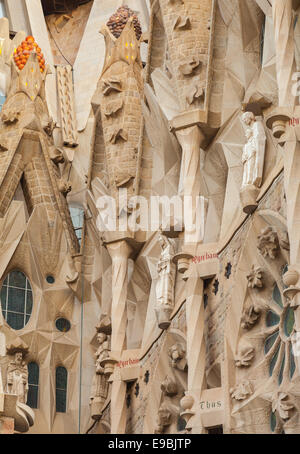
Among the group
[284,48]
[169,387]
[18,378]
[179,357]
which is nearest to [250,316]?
[179,357]

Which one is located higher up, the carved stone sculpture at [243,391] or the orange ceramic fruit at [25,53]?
the orange ceramic fruit at [25,53]

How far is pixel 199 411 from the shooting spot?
1705cm

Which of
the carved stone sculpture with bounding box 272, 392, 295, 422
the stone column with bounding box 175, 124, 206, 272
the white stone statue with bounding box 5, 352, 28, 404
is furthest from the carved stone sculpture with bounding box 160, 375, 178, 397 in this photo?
the white stone statue with bounding box 5, 352, 28, 404

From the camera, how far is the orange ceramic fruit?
25.8 meters

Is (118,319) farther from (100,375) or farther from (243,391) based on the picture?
(243,391)

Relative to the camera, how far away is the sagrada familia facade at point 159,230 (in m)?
16.2

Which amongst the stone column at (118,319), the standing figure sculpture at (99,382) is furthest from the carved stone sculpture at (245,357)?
the standing figure sculpture at (99,382)

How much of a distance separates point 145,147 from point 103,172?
2062 mm

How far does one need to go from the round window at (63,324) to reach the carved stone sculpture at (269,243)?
8237 mm

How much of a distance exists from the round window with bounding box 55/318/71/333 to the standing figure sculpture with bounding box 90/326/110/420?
123 centimetres

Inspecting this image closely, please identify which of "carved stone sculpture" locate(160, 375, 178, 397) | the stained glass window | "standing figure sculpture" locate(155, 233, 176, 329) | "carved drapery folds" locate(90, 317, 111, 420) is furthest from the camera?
the stained glass window

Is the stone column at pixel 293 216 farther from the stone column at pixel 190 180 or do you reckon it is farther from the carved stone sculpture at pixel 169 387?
the carved stone sculpture at pixel 169 387

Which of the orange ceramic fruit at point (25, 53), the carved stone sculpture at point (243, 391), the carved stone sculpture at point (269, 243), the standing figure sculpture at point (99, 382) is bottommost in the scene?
the carved stone sculpture at point (243, 391)

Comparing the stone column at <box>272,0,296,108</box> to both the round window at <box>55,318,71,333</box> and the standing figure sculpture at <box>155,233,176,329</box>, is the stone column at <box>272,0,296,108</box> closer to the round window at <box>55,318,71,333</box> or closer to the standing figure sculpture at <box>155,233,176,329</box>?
the standing figure sculpture at <box>155,233,176,329</box>
